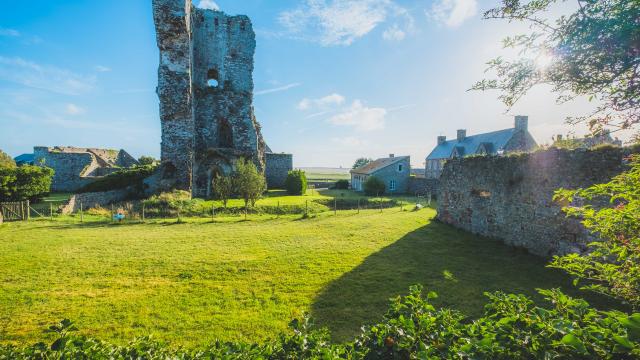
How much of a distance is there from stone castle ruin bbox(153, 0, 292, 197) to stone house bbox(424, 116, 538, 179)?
20331 millimetres

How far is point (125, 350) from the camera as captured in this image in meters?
2.49

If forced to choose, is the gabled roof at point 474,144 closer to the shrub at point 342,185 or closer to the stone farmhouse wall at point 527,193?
the shrub at point 342,185

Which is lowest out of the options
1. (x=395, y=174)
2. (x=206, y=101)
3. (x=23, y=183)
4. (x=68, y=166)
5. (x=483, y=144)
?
(x=23, y=183)

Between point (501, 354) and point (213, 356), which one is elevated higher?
point (501, 354)

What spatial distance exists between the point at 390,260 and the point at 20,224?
56.0ft

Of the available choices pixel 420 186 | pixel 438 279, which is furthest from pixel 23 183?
pixel 420 186

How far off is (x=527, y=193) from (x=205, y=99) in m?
26.3

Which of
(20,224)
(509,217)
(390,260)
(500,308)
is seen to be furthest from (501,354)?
(20,224)

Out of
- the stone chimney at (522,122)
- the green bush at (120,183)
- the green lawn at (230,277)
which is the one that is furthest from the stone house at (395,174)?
the green bush at (120,183)

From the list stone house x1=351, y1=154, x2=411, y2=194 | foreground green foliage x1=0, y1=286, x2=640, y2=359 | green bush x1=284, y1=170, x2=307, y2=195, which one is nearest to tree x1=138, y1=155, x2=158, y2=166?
green bush x1=284, y1=170, x2=307, y2=195

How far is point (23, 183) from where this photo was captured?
18.6 m

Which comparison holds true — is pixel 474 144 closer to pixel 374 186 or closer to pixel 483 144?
pixel 483 144

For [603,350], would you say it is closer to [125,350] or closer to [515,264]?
[125,350]

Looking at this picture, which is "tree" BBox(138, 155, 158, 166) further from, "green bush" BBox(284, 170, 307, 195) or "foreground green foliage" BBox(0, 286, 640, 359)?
"foreground green foliage" BBox(0, 286, 640, 359)
